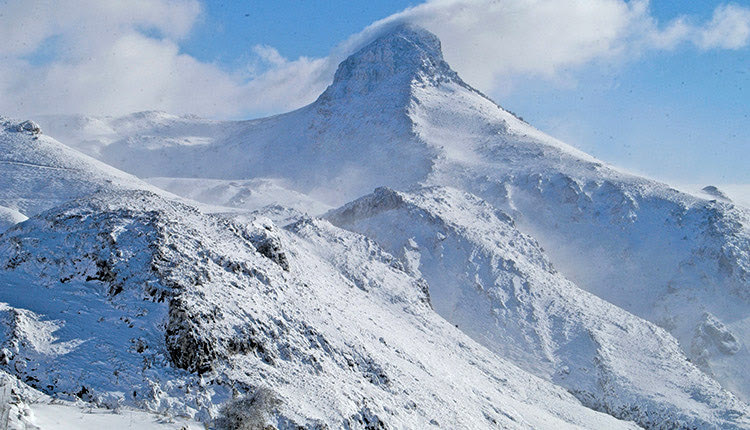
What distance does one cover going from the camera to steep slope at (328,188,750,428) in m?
48.8

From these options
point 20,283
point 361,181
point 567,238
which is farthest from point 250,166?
point 20,283

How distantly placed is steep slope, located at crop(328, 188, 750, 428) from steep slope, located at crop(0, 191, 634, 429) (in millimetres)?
24832

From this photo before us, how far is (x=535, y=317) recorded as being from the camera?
57.5 m

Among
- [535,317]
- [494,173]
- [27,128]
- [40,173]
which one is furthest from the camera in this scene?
[494,173]

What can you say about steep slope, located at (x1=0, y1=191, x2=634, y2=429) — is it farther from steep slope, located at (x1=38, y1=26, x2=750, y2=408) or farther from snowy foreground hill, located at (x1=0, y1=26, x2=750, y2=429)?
steep slope, located at (x1=38, y1=26, x2=750, y2=408)

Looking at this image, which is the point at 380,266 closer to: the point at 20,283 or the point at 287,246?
the point at 287,246

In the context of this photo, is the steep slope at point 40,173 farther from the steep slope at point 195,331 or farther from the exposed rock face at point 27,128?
Result: the steep slope at point 195,331

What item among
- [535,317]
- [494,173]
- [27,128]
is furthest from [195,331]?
[494,173]

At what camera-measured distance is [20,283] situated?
17.3m

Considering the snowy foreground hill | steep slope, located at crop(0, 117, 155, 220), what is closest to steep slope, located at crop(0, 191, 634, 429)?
the snowy foreground hill

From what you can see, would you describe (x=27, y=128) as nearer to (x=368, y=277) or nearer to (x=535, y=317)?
(x=368, y=277)

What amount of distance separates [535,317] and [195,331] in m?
46.7

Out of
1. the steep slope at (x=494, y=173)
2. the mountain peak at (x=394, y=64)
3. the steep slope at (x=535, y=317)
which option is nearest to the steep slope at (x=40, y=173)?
the steep slope at (x=535, y=317)

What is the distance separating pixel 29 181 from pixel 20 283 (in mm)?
45308
